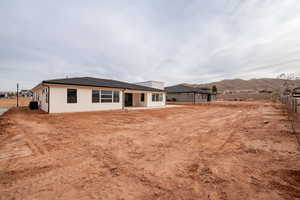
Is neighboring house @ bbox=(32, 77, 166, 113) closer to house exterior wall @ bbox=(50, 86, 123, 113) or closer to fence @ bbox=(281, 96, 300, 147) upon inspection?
house exterior wall @ bbox=(50, 86, 123, 113)

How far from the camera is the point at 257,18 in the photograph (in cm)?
927

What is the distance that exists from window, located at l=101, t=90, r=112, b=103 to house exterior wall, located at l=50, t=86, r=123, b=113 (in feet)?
1.42

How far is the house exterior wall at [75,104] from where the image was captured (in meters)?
10.7

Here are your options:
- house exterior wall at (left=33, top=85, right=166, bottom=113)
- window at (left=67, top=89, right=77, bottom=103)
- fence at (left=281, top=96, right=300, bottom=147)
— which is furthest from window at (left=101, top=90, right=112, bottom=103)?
fence at (left=281, top=96, right=300, bottom=147)

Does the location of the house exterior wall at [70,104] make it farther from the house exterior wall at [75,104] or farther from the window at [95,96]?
the window at [95,96]

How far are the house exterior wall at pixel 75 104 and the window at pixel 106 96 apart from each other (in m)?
0.43

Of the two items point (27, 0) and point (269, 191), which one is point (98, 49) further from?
point (269, 191)

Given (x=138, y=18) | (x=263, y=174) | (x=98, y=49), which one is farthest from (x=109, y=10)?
(x=263, y=174)

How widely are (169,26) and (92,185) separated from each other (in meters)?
14.2

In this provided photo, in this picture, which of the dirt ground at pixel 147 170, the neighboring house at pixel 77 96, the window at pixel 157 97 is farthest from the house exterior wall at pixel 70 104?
the dirt ground at pixel 147 170

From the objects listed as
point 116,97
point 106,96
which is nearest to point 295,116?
point 116,97

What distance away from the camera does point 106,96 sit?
553 inches

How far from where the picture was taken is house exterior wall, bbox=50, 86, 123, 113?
1068 centimetres

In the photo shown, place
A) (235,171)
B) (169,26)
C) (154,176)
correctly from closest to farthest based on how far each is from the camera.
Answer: (154,176)
(235,171)
(169,26)
